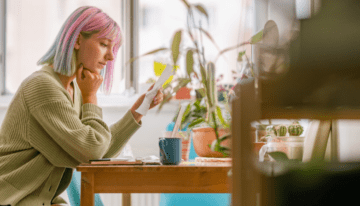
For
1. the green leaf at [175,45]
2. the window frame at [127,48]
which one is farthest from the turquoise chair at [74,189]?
the window frame at [127,48]

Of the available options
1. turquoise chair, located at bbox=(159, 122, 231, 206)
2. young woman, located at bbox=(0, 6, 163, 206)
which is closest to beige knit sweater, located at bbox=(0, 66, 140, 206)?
young woman, located at bbox=(0, 6, 163, 206)

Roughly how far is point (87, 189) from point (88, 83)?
495 millimetres

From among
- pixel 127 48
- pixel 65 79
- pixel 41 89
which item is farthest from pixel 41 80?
pixel 127 48

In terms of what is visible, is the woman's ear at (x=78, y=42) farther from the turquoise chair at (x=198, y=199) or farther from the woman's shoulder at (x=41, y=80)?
the turquoise chair at (x=198, y=199)

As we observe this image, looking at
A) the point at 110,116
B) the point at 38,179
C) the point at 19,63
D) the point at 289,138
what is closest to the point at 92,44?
the point at 38,179

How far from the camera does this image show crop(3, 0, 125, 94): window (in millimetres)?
2607

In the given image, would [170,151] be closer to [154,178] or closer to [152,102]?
[154,178]

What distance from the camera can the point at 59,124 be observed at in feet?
3.67

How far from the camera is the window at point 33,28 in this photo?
2607 millimetres

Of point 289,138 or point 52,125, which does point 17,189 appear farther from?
point 289,138

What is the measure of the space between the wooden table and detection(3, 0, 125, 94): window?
1.70 m

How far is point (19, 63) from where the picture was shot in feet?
8.65

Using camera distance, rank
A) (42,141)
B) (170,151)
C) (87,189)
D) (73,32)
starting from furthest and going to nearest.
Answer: (73,32), (42,141), (170,151), (87,189)

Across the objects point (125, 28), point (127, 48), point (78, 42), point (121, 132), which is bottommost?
point (121, 132)
